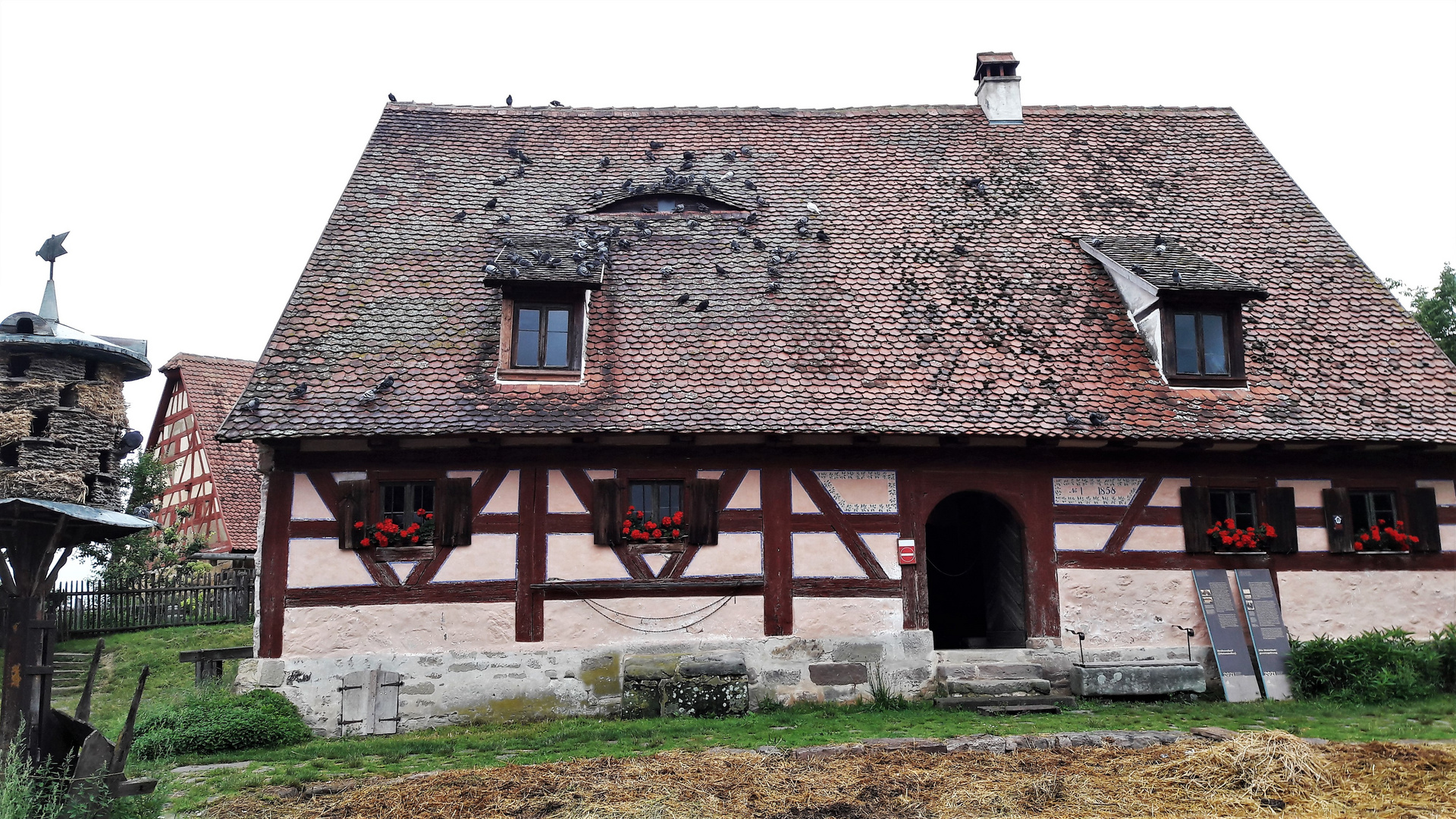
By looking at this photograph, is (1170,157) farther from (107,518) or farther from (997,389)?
(107,518)

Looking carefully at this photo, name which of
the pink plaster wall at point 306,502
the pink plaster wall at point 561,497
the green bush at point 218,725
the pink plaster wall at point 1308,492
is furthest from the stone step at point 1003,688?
the pink plaster wall at point 306,502

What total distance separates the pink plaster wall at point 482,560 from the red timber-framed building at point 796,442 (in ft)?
0.11

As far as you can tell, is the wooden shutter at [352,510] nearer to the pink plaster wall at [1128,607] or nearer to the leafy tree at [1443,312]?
the pink plaster wall at [1128,607]

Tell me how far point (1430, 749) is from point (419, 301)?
12.1 meters

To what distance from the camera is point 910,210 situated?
50.4ft

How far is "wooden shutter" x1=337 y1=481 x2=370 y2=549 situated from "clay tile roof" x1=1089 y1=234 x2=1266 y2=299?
10468mm

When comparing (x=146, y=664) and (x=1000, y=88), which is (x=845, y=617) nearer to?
(x=146, y=664)

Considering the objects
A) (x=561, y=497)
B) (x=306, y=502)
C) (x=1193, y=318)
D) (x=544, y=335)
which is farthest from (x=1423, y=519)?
(x=306, y=502)

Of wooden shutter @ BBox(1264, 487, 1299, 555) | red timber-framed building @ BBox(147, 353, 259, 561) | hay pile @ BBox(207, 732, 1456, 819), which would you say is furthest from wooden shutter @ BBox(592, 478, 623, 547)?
red timber-framed building @ BBox(147, 353, 259, 561)

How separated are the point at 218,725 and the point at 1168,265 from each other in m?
13.0

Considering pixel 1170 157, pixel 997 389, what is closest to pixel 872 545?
pixel 997 389

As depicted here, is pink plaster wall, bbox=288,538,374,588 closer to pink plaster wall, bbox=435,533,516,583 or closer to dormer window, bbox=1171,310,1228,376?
pink plaster wall, bbox=435,533,516,583

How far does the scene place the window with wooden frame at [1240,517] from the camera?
12.5 meters

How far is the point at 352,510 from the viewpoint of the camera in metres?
11.7
